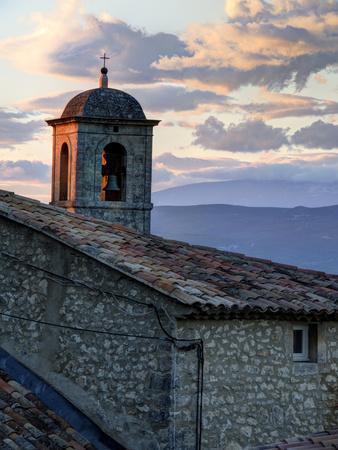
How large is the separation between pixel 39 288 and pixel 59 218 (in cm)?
153

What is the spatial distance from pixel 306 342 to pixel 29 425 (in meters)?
4.13

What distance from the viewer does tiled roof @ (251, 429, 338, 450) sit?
12.8 metres

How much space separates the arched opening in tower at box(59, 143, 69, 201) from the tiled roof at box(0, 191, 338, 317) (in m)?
3.84

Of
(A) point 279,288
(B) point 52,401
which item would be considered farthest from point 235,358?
(B) point 52,401

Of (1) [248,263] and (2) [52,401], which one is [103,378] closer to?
(2) [52,401]

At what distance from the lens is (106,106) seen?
62.1 ft

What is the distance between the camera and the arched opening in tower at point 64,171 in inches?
765

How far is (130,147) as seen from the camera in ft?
61.9

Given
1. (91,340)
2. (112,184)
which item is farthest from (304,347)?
(112,184)

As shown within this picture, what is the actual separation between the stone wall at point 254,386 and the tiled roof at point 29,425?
1.56 metres

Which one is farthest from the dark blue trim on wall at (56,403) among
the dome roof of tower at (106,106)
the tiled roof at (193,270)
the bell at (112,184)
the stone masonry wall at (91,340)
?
the dome roof of tower at (106,106)

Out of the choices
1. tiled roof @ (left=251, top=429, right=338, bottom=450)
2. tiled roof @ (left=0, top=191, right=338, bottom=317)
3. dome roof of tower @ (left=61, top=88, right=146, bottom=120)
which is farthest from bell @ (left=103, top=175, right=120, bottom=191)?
tiled roof @ (left=251, top=429, right=338, bottom=450)

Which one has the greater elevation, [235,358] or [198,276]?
[198,276]

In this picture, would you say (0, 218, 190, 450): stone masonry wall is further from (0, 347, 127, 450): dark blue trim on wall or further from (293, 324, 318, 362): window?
(293, 324, 318, 362): window
